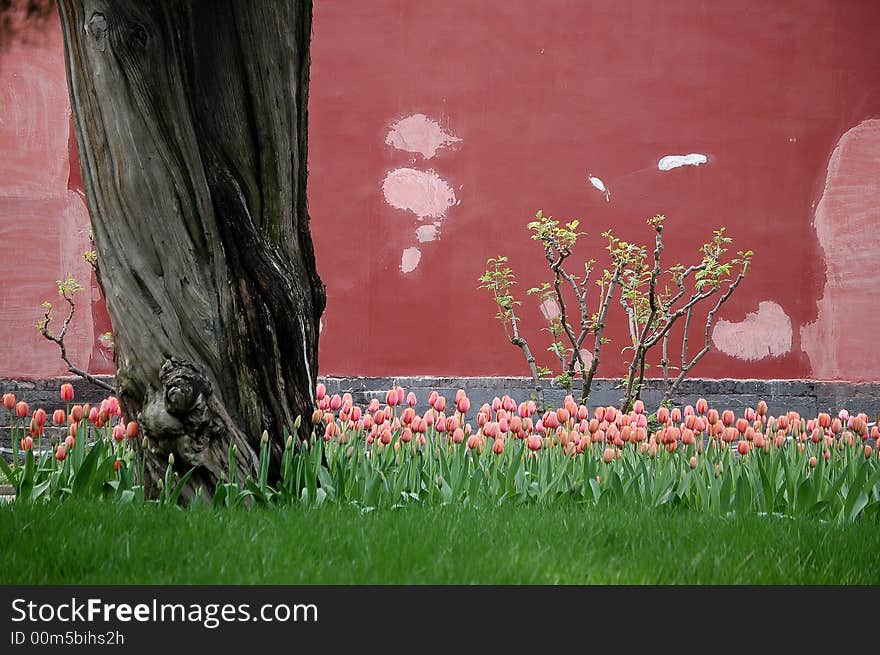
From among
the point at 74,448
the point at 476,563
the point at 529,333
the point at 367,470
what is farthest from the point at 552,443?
the point at 529,333

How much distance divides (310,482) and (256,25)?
1.90 metres

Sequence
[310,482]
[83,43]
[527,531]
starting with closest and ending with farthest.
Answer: [527,531], [83,43], [310,482]

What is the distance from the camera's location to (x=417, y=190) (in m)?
8.47

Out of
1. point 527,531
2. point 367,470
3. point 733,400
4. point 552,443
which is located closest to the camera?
point 527,531

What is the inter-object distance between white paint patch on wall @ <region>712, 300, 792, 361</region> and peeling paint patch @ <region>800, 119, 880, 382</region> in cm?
21

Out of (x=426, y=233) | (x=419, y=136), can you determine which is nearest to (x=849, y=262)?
(x=426, y=233)

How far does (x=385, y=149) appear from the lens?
8523 mm

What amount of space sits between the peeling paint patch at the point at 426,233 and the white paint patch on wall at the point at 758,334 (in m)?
2.78

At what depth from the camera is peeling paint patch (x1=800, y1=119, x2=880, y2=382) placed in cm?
839

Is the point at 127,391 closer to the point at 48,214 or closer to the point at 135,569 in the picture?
the point at 135,569

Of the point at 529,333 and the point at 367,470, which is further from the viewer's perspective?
the point at 529,333

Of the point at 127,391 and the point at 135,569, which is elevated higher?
the point at 127,391

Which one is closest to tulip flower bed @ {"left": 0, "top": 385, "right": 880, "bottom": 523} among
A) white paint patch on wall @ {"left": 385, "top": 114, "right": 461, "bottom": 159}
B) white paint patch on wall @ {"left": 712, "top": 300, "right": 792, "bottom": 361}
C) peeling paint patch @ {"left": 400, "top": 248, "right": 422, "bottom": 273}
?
white paint patch on wall @ {"left": 712, "top": 300, "right": 792, "bottom": 361}

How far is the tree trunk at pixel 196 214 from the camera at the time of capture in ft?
10.9
